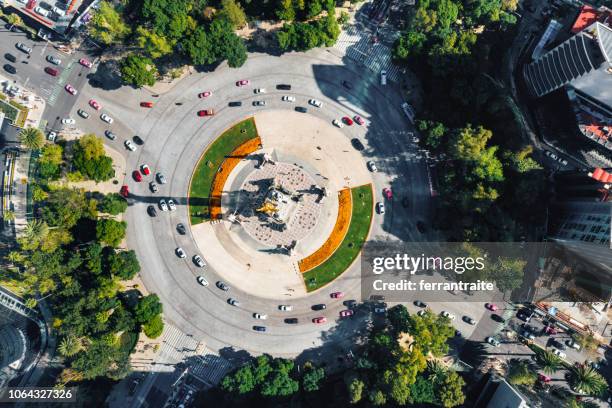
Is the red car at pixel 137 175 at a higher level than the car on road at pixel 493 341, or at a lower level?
lower

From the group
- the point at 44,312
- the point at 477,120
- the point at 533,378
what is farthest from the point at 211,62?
the point at 533,378

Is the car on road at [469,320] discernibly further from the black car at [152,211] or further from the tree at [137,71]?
the tree at [137,71]

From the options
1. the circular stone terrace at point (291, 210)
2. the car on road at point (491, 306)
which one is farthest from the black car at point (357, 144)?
the car on road at point (491, 306)

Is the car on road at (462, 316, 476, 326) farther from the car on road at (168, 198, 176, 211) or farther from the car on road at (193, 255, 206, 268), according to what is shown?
the car on road at (168, 198, 176, 211)

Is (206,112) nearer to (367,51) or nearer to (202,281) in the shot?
(202,281)

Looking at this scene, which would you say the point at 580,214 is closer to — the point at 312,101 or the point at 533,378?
the point at 533,378

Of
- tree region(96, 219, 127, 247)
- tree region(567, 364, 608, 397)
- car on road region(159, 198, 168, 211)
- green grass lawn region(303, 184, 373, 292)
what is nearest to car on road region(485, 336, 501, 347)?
tree region(567, 364, 608, 397)
